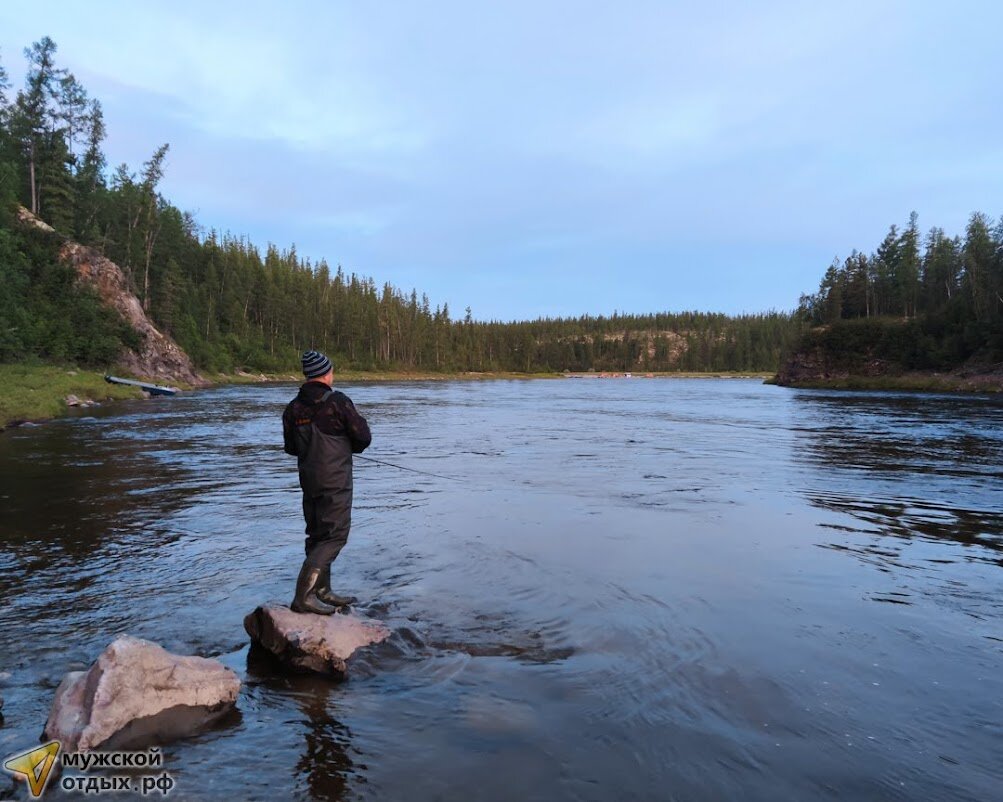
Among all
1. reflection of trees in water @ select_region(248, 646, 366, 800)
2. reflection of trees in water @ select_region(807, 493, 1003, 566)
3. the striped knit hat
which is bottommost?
reflection of trees in water @ select_region(807, 493, 1003, 566)

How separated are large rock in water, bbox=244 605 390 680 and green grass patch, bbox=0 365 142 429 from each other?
83.6 ft

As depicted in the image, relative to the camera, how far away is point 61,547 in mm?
9422

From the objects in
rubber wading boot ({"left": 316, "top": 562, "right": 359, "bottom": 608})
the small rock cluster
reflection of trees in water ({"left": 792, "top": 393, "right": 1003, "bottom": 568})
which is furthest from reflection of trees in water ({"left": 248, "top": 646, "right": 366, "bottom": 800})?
reflection of trees in water ({"left": 792, "top": 393, "right": 1003, "bottom": 568})

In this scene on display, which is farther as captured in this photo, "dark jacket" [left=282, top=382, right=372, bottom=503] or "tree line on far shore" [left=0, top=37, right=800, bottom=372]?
"tree line on far shore" [left=0, top=37, right=800, bottom=372]

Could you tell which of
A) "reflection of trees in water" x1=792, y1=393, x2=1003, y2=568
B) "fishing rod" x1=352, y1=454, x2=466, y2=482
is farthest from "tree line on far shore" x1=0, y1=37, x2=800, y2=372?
"reflection of trees in water" x1=792, y1=393, x2=1003, y2=568

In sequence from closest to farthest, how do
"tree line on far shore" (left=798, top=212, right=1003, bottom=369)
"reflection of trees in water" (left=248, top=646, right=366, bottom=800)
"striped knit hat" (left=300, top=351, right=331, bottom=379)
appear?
"reflection of trees in water" (left=248, top=646, right=366, bottom=800) → "striped knit hat" (left=300, top=351, right=331, bottom=379) → "tree line on far shore" (left=798, top=212, right=1003, bottom=369)

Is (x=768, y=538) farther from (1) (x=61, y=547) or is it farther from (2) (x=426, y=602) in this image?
(1) (x=61, y=547)

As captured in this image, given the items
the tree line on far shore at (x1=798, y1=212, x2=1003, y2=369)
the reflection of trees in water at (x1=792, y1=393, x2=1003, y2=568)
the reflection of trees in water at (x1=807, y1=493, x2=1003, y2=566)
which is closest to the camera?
the reflection of trees in water at (x1=807, y1=493, x2=1003, y2=566)

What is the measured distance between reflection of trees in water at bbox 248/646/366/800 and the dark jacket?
164 centimetres

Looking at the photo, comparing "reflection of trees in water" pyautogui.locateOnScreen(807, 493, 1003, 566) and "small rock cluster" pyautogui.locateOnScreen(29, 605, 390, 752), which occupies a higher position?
"small rock cluster" pyautogui.locateOnScreen(29, 605, 390, 752)

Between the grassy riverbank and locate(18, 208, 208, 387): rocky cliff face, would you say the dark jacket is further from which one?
locate(18, 208, 208, 387): rocky cliff face

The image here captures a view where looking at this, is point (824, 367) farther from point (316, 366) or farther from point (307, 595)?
point (307, 595)

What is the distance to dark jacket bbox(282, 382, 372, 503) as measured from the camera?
6.20 meters

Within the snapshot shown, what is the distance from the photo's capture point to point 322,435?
20.3 ft
